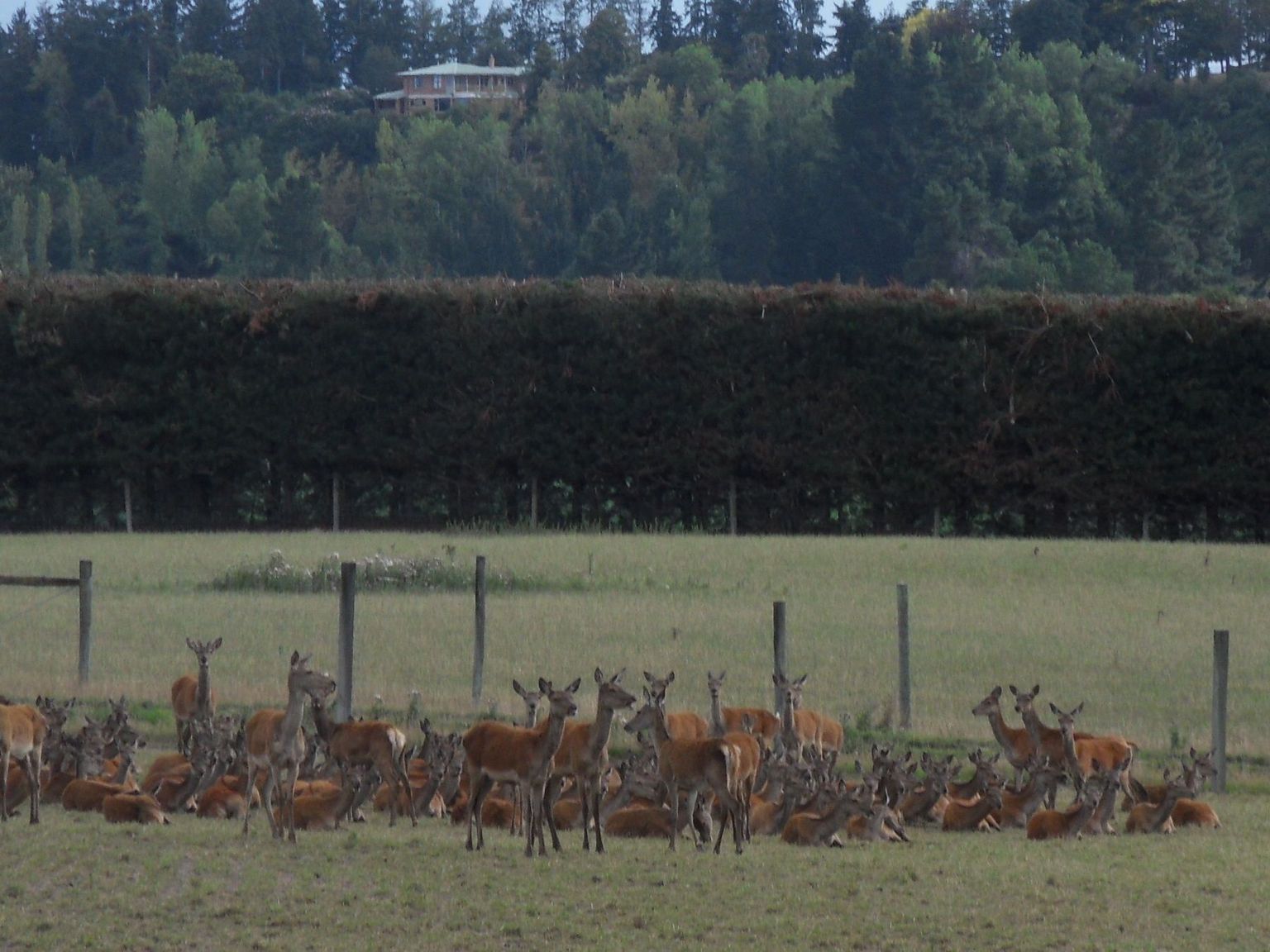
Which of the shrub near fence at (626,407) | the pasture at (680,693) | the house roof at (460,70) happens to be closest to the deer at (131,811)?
the pasture at (680,693)

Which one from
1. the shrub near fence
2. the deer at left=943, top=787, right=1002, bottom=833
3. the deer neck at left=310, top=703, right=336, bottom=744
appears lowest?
the deer at left=943, top=787, right=1002, bottom=833

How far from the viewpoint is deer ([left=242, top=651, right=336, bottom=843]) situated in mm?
11992

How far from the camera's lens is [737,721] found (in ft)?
47.0

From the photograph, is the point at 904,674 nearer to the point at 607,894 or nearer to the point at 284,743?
the point at 284,743

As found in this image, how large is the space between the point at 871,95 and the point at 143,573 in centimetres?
5768

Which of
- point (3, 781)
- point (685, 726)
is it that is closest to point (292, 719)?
point (3, 781)

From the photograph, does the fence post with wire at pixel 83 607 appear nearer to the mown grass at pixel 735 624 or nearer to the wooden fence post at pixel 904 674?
the mown grass at pixel 735 624

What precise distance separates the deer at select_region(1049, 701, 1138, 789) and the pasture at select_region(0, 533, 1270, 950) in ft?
2.90

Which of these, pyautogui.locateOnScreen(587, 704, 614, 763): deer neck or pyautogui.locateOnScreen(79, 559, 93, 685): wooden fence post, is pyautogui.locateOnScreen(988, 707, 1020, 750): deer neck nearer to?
pyautogui.locateOnScreen(587, 704, 614, 763): deer neck

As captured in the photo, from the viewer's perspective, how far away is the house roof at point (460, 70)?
482 ft

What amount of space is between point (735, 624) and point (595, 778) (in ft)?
37.1

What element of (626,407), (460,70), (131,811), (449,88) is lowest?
(131,811)

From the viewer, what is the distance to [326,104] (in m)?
134

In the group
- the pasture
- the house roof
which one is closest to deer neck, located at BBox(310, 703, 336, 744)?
the pasture
